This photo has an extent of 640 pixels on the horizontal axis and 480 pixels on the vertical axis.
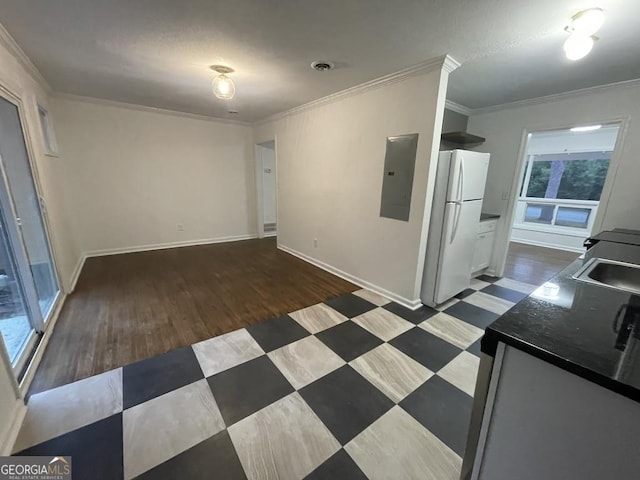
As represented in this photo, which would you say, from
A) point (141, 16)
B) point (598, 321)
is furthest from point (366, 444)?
point (141, 16)

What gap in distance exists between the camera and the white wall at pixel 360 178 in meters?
2.48

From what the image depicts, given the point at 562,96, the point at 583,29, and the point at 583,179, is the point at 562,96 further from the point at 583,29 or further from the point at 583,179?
the point at 583,179

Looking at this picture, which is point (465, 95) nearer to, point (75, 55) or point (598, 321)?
point (598, 321)

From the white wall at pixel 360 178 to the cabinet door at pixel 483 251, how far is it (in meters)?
1.30

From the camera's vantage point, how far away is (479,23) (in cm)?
169

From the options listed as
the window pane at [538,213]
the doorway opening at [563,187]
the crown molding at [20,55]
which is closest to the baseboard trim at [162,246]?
the crown molding at [20,55]

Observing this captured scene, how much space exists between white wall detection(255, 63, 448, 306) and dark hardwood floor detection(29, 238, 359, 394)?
51 cm

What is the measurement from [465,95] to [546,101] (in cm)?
99

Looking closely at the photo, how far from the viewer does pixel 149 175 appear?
437cm

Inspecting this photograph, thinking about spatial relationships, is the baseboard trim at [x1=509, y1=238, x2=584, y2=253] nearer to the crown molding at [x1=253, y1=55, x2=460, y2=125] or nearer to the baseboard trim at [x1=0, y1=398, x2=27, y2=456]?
the crown molding at [x1=253, y1=55, x2=460, y2=125]

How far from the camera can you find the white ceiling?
159 centimetres

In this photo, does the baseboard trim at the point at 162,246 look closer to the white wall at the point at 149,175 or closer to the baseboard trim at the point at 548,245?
the white wall at the point at 149,175

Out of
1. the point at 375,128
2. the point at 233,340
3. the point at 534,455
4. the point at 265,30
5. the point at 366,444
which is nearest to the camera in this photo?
the point at 534,455

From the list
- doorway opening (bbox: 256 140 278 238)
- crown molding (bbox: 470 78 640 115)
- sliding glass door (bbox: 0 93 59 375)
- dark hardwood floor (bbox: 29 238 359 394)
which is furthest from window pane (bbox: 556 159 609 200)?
sliding glass door (bbox: 0 93 59 375)
